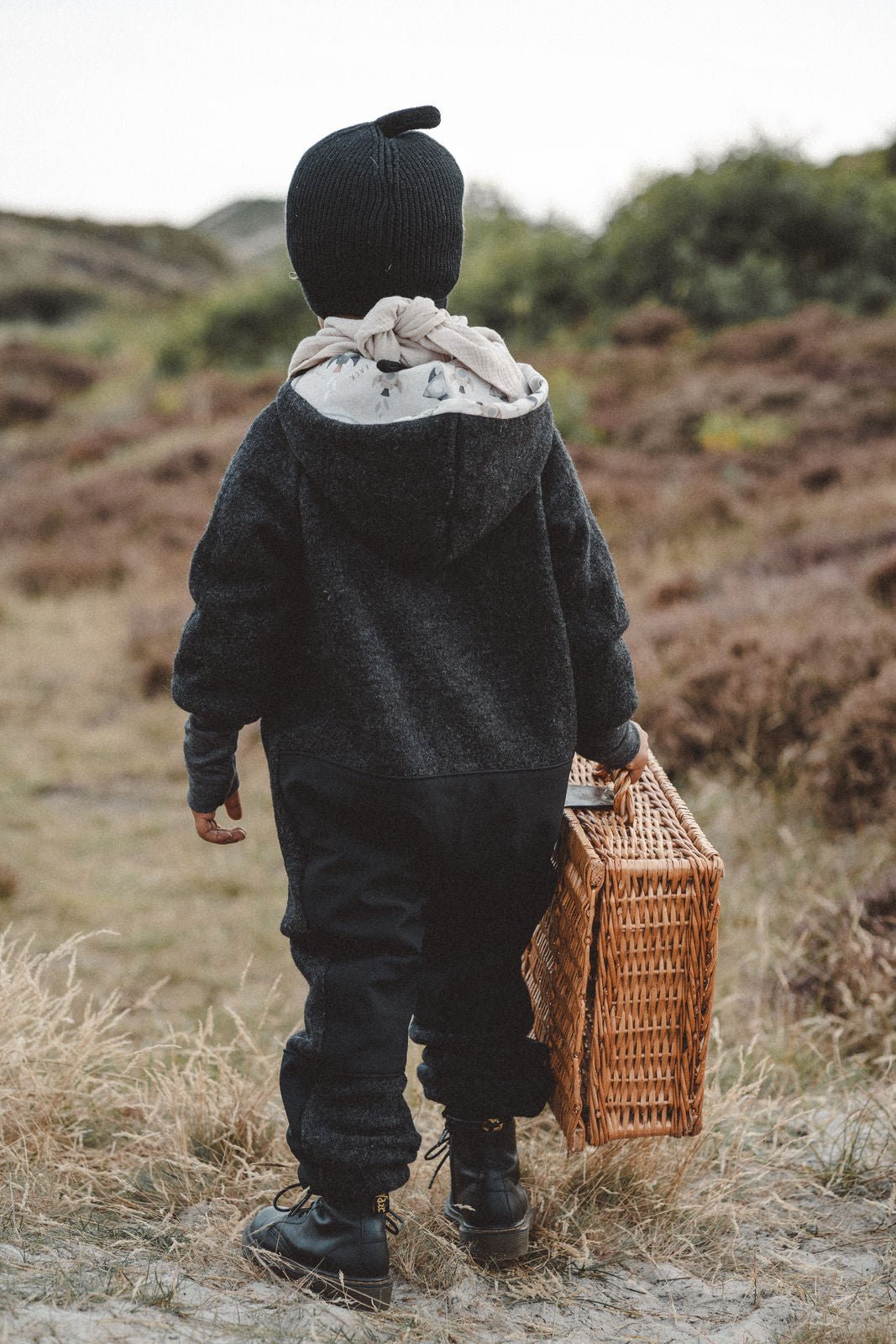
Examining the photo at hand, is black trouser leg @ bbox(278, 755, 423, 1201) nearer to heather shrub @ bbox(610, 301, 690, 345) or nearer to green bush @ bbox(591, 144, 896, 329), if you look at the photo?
heather shrub @ bbox(610, 301, 690, 345)

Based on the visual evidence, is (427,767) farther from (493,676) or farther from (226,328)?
(226,328)

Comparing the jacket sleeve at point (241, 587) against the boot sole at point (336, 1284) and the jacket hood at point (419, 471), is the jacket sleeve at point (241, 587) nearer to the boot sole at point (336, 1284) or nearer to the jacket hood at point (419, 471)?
the jacket hood at point (419, 471)

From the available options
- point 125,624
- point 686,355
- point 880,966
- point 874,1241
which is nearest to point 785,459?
point 686,355

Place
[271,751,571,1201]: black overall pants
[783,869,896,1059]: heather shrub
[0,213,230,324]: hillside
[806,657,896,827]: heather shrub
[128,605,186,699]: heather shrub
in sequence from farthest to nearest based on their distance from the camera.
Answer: [0,213,230,324]: hillside → [128,605,186,699]: heather shrub → [806,657,896,827]: heather shrub → [783,869,896,1059]: heather shrub → [271,751,571,1201]: black overall pants

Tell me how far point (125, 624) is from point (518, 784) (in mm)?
5696

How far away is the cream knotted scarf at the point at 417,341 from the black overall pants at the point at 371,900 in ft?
1.87

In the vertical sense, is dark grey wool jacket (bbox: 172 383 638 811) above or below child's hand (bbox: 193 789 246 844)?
above

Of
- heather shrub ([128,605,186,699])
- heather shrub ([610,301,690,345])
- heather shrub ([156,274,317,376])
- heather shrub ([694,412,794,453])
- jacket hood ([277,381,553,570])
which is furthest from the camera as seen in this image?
heather shrub ([156,274,317,376])

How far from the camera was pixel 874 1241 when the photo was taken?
1.93 m

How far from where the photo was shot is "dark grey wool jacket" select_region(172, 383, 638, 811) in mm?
1504

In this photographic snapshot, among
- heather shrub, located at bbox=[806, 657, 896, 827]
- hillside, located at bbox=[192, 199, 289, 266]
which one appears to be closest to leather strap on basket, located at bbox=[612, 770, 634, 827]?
heather shrub, located at bbox=[806, 657, 896, 827]

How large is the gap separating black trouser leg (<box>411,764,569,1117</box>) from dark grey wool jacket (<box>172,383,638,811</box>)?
9cm

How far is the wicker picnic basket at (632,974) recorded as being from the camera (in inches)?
67.6

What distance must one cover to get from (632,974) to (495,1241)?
1.69 ft
